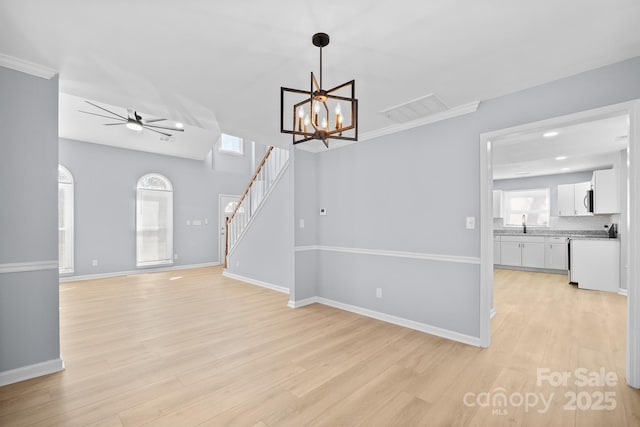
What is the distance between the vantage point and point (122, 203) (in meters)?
6.60

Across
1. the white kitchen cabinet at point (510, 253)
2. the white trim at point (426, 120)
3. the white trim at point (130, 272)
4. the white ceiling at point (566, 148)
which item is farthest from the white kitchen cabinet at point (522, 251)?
the white trim at point (130, 272)

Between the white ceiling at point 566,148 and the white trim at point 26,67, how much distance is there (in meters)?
4.28

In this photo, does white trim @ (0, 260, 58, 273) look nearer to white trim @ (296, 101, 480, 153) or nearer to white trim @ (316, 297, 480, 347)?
white trim @ (296, 101, 480, 153)

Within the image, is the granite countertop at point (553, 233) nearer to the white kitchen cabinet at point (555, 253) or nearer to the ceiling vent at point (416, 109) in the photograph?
the white kitchen cabinet at point (555, 253)

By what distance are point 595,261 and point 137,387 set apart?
23.8 feet

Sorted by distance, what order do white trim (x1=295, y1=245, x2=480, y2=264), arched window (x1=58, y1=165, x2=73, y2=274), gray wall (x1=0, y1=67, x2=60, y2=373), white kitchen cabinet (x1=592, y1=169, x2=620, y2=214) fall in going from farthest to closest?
1. arched window (x1=58, y1=165, x2=73, y2=274)
2. white kitchen cabinet (x1=592, y1=169, x2=620, y2=214)
3. white trim (x1=295, y1=245, x2=480, y2=264)
4. gray wall (x1=0, y1=67, x2=60, y2=373)

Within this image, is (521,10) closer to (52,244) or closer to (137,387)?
(137,387)

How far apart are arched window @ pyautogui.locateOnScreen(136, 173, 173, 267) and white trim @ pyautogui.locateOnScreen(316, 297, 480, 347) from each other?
5.02m

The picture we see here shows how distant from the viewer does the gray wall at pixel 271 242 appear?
16.7 feet

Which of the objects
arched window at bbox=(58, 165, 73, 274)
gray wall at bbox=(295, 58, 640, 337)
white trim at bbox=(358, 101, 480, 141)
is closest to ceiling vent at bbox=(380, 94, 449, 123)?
white trim at bbox=(358, 101, 480, 141)

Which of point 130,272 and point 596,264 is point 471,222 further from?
point 130,272

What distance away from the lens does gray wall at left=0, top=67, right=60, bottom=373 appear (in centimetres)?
222

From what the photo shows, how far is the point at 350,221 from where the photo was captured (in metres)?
4.16

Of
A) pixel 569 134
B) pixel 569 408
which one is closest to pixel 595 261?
pixel 569 134
